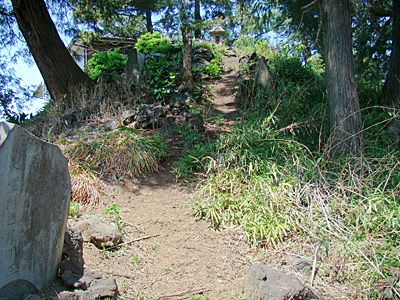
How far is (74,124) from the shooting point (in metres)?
6.69

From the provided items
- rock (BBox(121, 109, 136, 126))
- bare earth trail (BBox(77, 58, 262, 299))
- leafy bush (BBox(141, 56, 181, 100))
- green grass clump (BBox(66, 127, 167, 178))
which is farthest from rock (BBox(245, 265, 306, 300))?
leafy bush (BBox(141, 56, 181, 100))

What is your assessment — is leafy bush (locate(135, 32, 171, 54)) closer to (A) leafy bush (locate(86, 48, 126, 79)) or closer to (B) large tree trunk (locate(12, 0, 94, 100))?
(A) leafy bush (locate(86, 48, 126, 79))

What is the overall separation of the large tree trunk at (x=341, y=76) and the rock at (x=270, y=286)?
2.70 m

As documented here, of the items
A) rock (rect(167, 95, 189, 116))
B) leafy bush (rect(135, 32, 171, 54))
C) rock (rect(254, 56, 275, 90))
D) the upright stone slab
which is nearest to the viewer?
the upright stone slab

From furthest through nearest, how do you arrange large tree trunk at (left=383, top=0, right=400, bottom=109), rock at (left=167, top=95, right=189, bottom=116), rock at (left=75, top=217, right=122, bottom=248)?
rock at (left=167, top=95, right=189, bottom=116), large tree trunk at (left=383, top=0, right=400, bottom=109), rock at (left=75, top=217, right=122, bottom=248)

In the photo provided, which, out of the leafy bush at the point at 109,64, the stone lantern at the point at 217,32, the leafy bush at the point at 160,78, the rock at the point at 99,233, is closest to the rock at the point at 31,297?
the rock at the point at 99,233

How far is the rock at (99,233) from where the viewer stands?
354 centimetres

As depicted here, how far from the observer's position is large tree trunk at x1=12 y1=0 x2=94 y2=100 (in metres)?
7.24

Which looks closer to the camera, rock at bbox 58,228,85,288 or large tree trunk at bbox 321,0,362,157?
rock at bbox 58,228,85,288

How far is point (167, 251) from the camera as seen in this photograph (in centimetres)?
378

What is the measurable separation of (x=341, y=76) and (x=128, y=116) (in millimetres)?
3855

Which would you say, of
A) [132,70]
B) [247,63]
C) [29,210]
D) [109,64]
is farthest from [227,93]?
[29,210]

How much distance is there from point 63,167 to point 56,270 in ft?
2.55

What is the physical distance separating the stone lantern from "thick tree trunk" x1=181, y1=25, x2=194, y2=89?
631cm
